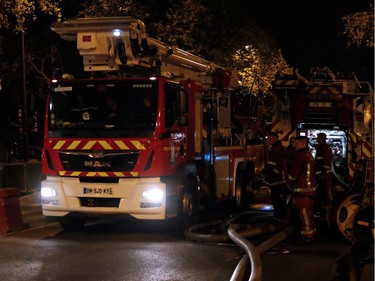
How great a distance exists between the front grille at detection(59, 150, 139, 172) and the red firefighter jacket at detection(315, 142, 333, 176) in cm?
372

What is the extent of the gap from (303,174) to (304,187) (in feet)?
0.65

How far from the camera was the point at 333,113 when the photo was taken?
13.0 meters

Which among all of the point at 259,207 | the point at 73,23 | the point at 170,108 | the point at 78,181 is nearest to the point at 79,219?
the point at 78,181

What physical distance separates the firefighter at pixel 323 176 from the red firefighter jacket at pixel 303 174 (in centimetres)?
85

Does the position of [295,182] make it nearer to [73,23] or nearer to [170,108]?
[170,108]

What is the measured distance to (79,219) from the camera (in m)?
10.6

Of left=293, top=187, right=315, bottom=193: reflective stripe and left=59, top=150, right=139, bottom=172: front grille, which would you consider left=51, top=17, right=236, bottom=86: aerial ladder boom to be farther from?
left=293, top=187, right=315, bottom=193: reflective stripe

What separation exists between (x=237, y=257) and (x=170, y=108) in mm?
2804

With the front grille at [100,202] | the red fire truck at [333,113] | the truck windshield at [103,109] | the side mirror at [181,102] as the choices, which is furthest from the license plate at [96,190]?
the red fire truck at [333,113]

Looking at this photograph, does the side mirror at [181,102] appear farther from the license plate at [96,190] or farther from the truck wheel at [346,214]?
the truck wheel at [346,214]

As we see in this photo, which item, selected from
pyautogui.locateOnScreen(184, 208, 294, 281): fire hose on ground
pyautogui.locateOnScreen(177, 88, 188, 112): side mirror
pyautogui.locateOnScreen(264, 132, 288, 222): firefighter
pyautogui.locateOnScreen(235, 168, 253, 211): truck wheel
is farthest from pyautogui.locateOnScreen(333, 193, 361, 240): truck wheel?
pyautogui.locateOnScreen(235, 168, 253, 211): truck wheel

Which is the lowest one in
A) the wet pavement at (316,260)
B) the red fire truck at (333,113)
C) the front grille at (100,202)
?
the wet pavement at (316,260)

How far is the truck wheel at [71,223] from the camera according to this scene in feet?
33.8

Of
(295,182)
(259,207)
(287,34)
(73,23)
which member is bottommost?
(259,207)
